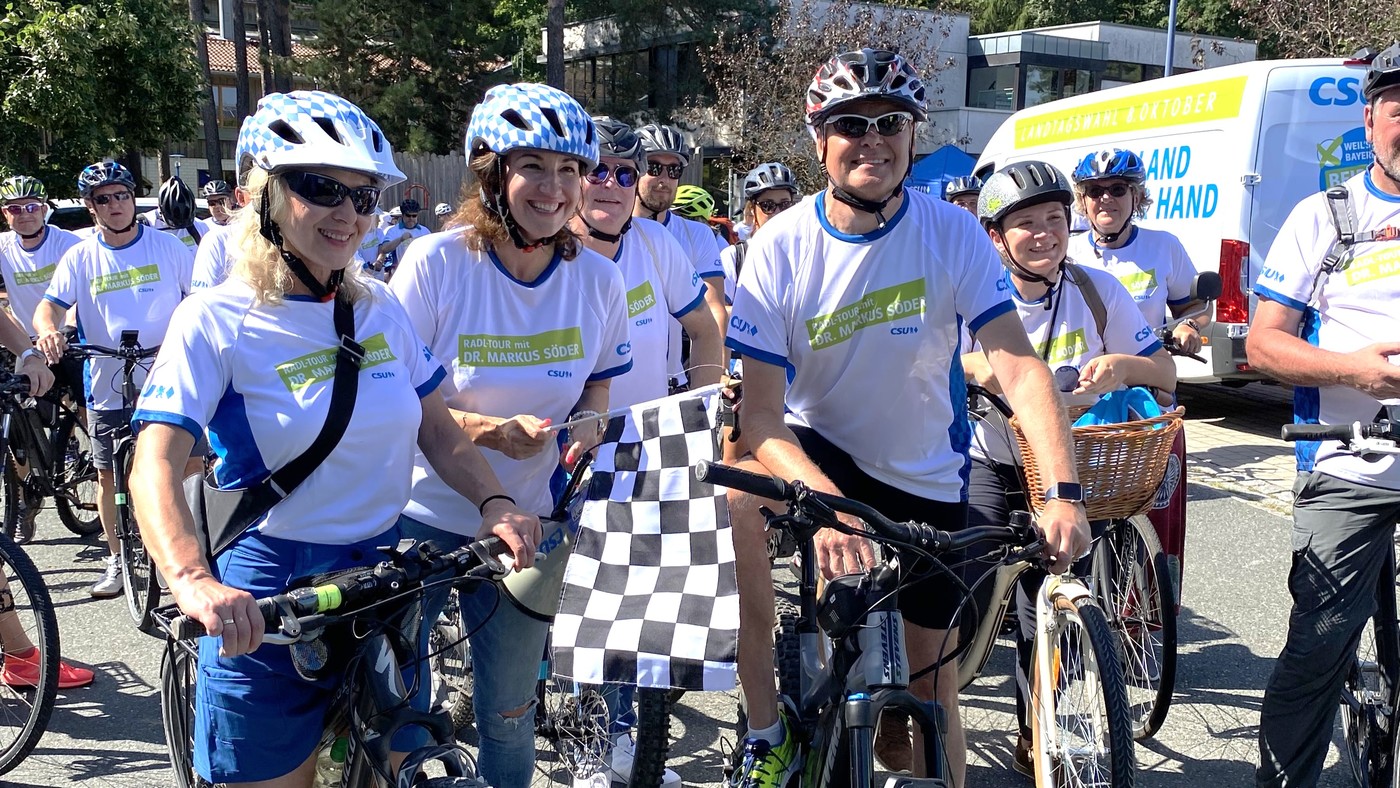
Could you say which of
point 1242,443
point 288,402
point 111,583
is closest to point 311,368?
point 288,402

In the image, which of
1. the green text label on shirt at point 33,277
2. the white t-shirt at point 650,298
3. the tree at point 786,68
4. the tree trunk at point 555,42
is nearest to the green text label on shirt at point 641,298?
the white t-shirt at point 650,298

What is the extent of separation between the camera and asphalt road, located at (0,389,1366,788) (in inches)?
176

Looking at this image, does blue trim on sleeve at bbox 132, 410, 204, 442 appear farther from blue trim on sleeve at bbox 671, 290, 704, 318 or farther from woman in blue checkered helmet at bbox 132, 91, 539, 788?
blue trim on sleeve at bbox 671, 290, 704, 318

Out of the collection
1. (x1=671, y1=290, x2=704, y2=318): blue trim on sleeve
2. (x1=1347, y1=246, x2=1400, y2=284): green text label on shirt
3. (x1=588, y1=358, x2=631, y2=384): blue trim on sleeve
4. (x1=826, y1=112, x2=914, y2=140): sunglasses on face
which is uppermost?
(x1=826, y1=112, x2=914, y2=140): sunglasses on face

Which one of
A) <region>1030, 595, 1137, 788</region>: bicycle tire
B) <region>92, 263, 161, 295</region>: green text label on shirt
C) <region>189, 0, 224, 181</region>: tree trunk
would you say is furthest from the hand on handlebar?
<region>189, 0, 224, 181</region>: tree trunk

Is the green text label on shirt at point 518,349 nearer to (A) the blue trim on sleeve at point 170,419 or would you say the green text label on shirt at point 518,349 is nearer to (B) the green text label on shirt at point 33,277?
(A) the blue trim on sleeve at point 170,419

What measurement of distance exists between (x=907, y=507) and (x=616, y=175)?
7.00 ft

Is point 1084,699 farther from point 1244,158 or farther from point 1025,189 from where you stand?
point 1244,158

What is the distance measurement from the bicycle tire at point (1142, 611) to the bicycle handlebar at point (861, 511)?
209 centimetres

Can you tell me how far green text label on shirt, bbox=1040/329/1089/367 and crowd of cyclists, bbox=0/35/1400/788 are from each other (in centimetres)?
84

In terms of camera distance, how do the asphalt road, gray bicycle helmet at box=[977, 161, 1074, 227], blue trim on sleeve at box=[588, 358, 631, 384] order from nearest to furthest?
blue trim on sleeve at box=[588, 358, 631, 384] < gray bicycle helmet at box=[977, 161, 1074, 227] < the asphalt road

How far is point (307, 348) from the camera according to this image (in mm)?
2695

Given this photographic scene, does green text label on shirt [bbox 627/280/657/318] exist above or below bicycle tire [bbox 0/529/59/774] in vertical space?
above

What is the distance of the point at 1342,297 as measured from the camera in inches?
134
